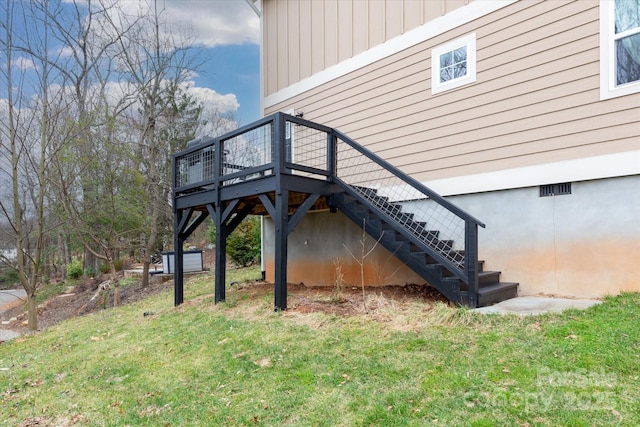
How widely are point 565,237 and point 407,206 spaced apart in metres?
2.42

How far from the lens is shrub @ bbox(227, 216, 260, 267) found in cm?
1362

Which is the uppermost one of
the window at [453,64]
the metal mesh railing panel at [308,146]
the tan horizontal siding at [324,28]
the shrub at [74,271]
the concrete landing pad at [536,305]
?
the tan horizontal siding at [324,28]

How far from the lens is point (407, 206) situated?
21.9ft

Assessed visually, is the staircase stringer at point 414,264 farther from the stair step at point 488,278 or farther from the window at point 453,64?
the window at point 453,64

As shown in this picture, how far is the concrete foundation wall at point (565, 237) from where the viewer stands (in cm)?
450

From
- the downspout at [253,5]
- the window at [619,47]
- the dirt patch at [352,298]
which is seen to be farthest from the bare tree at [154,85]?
the window at [619,47]

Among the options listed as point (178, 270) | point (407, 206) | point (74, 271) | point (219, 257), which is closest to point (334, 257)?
point (407, 206)

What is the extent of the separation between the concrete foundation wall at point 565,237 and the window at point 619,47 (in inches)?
43.5

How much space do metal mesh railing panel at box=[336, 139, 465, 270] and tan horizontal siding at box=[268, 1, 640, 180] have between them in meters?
0.35

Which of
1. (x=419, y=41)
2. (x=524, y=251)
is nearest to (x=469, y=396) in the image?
(x=524, y=251)

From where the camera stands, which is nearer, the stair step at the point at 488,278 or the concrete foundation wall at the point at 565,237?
the concrete foundation wall at the point at 565,237

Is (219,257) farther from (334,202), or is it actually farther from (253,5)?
(253,5)

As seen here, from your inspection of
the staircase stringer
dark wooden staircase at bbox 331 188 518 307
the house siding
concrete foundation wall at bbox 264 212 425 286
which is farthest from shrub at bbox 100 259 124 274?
the house siding

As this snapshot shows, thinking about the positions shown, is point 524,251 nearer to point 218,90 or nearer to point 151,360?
point 151,360
